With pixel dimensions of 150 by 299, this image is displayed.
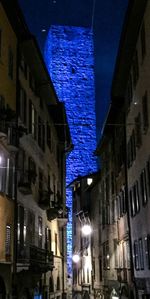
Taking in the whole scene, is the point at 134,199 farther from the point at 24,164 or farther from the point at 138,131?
the point at 24,164

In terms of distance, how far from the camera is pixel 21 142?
22.4m

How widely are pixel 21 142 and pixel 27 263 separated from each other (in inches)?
210

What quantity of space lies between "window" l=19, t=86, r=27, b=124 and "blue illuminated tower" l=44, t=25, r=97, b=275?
147 feet

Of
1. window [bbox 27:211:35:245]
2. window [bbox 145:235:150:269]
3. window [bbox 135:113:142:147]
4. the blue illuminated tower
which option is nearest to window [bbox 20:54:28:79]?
window [bbox 135:113:142:147]

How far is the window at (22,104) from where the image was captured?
892 inches

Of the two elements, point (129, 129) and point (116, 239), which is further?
point (116, 239)

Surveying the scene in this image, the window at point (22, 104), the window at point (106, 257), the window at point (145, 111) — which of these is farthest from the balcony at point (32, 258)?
the window at point (106, 257)

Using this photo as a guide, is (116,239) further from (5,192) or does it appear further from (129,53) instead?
(5,192)

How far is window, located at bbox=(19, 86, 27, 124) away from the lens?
22656mm

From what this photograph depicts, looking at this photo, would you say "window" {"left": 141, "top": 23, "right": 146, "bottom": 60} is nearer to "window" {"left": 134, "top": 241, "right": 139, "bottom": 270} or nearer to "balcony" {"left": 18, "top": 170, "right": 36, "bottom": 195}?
"balcony" {"left": 18, "top": 170, "right": 36, "bottom": 195}

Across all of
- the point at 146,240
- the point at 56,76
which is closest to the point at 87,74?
the point at 56,76

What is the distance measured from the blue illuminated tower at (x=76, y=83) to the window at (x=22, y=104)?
44.8m

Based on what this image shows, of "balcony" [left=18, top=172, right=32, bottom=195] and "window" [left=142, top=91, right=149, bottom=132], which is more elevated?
"window" [left=142, top=91, right=149, bottom=132]

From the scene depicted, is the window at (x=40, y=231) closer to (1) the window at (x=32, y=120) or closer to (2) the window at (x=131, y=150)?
(1) the window at (x=32, y=120)
